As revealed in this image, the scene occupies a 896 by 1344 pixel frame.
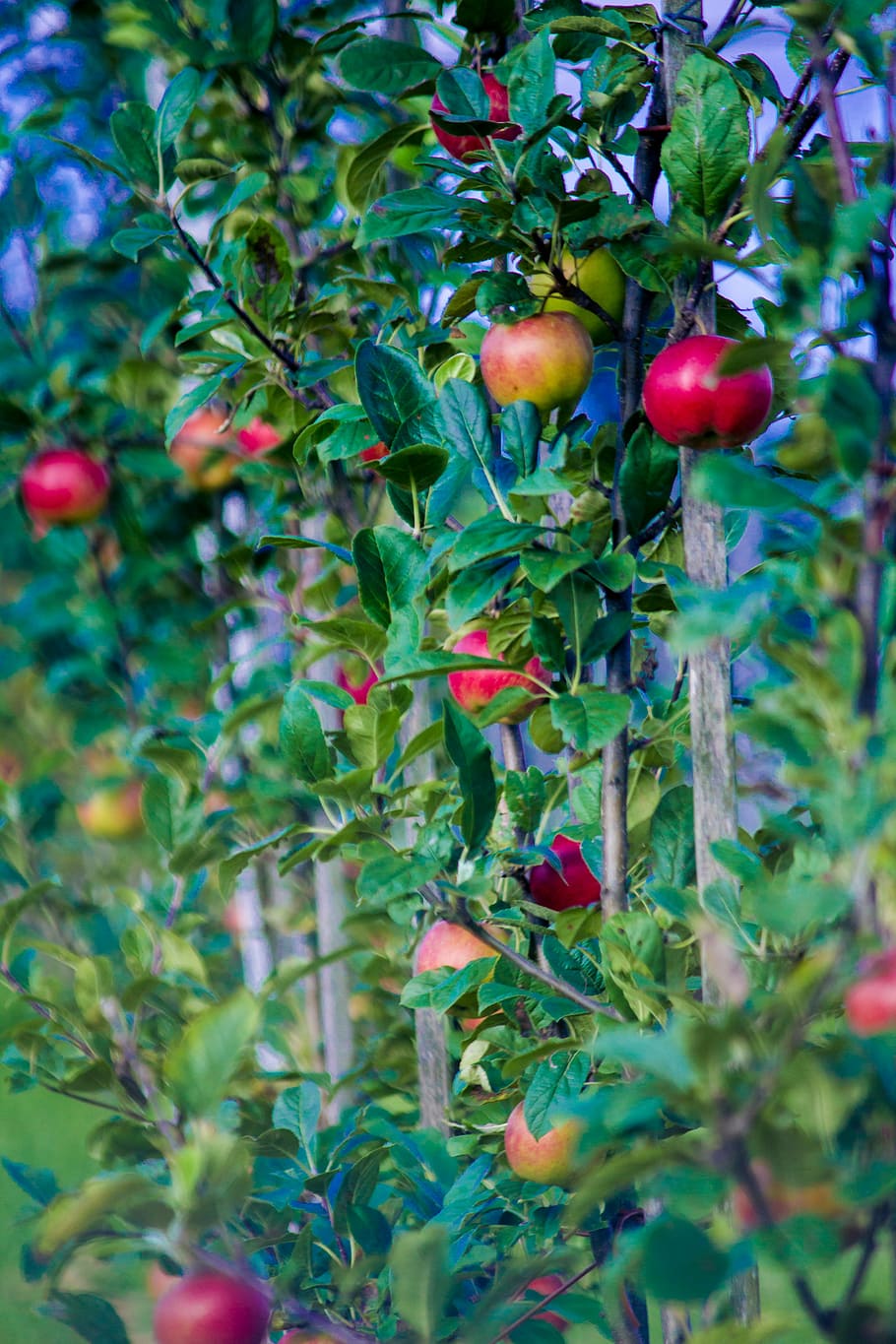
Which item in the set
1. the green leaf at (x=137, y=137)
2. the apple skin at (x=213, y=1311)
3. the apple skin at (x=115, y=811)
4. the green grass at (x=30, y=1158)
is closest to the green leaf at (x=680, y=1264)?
the apple skin at (x=213, y=1311)

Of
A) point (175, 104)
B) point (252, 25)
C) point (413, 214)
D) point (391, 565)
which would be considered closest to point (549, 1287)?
point (391, 565)

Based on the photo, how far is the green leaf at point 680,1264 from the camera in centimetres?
40

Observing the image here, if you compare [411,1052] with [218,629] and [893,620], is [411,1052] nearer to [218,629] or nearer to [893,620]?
[218,629]

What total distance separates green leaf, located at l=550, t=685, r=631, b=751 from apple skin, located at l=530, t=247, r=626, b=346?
0.86ft

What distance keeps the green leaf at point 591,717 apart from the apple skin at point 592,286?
0.26m

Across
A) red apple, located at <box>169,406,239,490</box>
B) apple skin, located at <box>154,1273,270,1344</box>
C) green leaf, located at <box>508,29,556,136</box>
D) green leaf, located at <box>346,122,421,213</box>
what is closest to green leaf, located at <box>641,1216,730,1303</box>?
apple skin, located at <box>154,1273,270,1344</box>

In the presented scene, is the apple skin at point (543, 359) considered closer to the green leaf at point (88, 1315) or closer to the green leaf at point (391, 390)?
the green leaf at point (391, 390)

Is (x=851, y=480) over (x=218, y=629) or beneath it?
over

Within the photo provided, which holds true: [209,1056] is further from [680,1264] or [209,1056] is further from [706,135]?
[706,135]

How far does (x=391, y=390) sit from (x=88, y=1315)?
0.63 m

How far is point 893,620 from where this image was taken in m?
0.50

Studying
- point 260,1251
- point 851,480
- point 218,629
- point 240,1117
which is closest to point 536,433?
point 851,480

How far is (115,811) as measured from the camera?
2.29 metres

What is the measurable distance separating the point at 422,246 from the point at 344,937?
76 centimetres
